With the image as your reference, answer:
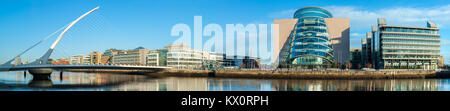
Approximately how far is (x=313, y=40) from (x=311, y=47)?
5.56ft

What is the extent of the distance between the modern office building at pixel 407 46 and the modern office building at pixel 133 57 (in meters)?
77.1

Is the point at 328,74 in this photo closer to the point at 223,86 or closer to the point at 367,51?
the point at 223,86

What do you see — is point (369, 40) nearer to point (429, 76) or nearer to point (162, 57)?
point (429, 76)

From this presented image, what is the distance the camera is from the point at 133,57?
122m

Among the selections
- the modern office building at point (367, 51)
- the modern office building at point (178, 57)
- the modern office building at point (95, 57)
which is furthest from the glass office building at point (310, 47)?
the modern office building at point (95, 57)

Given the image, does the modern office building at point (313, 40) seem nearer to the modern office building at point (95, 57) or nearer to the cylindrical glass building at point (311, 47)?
the cylindrical glass building at point (311, 47)

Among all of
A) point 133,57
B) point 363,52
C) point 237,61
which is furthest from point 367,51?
point 133,57

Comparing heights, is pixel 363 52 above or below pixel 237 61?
above

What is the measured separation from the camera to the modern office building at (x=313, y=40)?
7116 cm

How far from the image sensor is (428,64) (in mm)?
73750

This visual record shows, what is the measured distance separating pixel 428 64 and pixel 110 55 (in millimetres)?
116143

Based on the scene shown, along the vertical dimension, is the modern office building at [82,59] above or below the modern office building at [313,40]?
below

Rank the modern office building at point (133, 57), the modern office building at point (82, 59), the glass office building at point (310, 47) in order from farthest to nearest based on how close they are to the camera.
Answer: the modern office building at point (82, 59)
the modern office building at point (133, 57)
the glass office building at point (310, 47)
